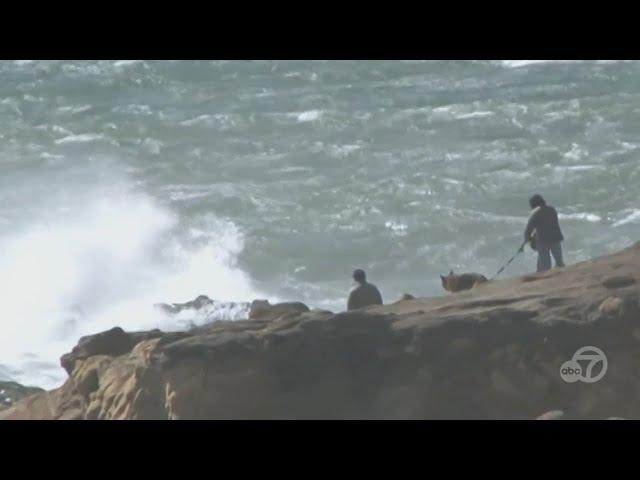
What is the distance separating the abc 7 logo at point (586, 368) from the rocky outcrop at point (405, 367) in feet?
0.13

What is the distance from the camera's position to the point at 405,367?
1590cm

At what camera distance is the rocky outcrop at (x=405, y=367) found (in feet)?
51.4

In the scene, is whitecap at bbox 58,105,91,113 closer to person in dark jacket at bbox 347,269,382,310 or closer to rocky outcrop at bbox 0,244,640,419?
person in dark jacket at bbox 347,269,382,310

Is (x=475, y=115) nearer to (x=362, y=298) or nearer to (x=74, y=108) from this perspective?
(x=74, y=108)

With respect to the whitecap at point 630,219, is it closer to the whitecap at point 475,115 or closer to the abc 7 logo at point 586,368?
the whitecap at point 475,115

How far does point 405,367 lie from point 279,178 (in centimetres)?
2064

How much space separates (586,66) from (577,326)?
27.9 meters

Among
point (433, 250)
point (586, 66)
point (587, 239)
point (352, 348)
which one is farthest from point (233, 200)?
point (352, 348)

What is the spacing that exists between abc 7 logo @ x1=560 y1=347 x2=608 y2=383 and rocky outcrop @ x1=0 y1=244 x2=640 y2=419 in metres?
0.04

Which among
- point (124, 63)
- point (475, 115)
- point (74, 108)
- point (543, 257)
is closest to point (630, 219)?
point (475, 115)

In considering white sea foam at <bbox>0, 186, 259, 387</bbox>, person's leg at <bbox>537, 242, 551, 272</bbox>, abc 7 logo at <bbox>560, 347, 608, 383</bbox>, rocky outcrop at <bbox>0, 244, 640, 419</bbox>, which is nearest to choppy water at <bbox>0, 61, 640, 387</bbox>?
white sea foam at <bbox>0, 186, 259, 387</bbox>

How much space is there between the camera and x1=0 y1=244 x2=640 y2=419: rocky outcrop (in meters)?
15.7

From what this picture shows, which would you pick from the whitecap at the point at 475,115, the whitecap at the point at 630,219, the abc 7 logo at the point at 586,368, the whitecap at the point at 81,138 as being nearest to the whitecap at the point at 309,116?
the whitecap at the point at 475,115

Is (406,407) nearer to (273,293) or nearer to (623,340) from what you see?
(623,340)
